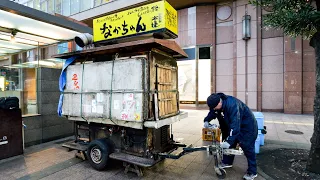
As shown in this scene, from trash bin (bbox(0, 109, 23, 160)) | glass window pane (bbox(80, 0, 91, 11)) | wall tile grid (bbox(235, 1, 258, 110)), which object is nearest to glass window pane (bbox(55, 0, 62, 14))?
glass window pane (bbox(80, 0, 91, 11))

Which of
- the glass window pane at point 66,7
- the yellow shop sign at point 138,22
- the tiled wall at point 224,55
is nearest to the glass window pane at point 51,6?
the glass window pane at point 66,7

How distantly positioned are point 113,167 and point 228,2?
573 inches

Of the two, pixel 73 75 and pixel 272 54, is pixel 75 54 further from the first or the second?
pixel 272 54

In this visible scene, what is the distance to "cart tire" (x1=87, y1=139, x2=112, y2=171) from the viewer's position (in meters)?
4.62

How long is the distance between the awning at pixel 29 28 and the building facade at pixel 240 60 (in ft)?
29.8

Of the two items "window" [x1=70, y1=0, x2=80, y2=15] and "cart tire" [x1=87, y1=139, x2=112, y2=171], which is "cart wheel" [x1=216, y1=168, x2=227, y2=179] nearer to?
"cart tire" [x1=87, y1=139, x2=112, y2=171]

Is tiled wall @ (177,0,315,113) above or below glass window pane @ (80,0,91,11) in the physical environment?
below

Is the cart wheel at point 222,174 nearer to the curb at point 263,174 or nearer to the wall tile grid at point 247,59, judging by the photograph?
the curb at point 263,174

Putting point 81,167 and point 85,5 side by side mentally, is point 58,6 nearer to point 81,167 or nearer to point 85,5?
point 85,5

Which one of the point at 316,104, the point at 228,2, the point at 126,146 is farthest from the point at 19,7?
the point at 228,2

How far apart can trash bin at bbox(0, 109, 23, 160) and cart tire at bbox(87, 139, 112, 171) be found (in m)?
2.61

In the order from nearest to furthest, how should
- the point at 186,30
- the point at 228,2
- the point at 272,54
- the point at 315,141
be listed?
the point at 315,141
the point at 272,54
the point at 228,2
the point at 186,30

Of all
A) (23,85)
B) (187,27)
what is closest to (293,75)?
(187,27)

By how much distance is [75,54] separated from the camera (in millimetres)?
5059
